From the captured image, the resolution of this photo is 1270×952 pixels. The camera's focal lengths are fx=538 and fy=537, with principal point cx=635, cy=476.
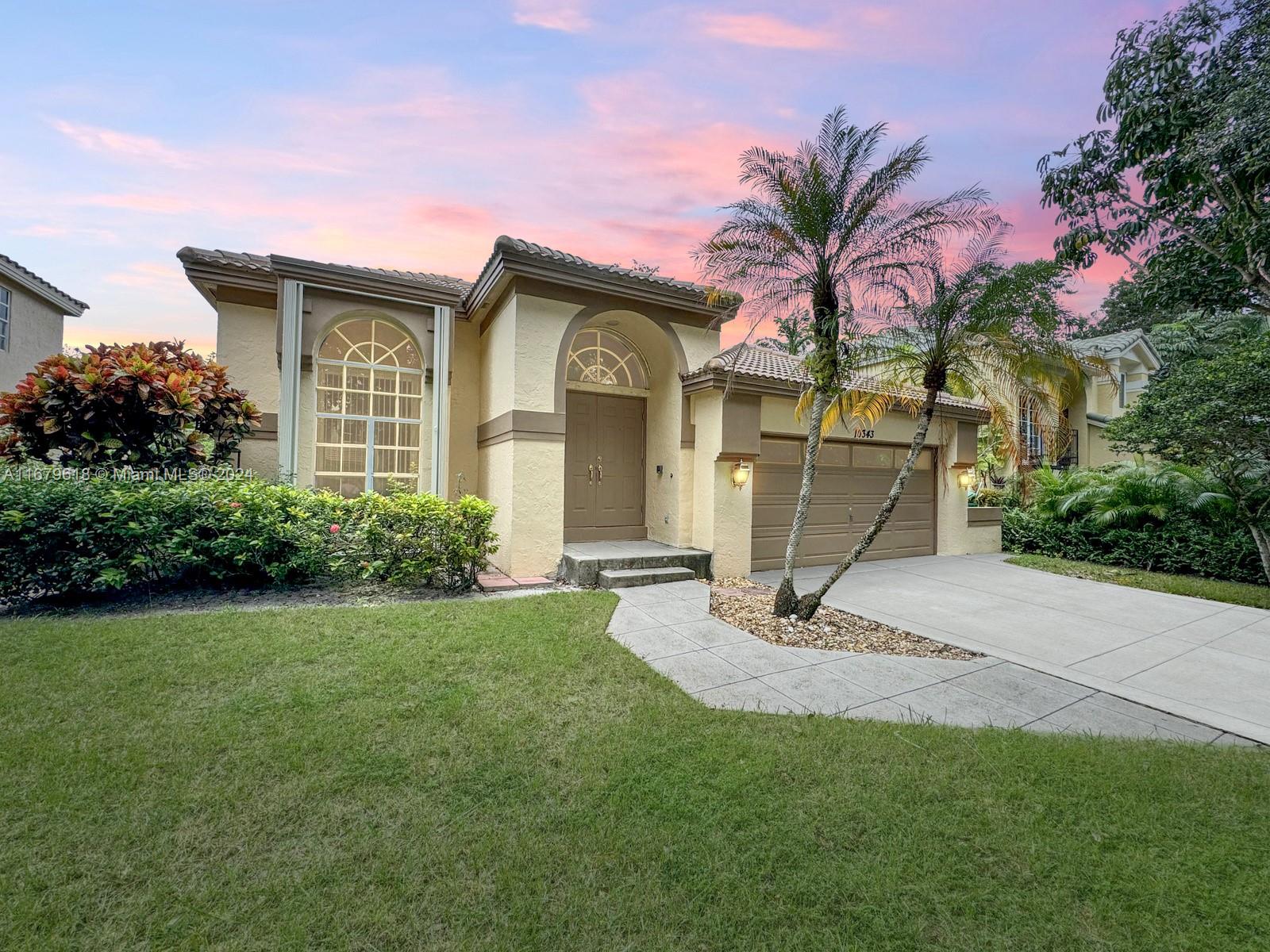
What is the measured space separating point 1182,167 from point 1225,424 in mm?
4029

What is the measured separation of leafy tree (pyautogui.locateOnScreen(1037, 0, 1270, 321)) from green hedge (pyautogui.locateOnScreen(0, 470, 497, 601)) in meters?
9.42

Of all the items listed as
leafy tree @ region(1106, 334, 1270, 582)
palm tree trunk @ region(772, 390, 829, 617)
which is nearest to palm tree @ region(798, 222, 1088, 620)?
palm tree trunk @ region(772, 390, 829, 617)

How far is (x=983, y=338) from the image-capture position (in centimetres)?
627

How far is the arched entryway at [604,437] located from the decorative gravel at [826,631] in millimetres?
2717

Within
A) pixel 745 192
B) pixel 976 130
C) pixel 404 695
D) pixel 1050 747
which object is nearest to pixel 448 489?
pixel 404 695

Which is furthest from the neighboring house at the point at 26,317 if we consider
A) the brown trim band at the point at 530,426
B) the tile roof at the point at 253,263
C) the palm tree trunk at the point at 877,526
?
the palm tree trunk at the point at 877,526

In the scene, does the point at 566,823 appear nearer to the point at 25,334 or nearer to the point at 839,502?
the point at 839,502

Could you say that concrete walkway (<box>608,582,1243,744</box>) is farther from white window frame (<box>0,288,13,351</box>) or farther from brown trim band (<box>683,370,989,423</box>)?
white window frame (<box>0,288,13,351</box>)

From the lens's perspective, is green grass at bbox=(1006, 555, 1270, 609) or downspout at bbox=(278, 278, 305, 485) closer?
downspout at bbox=(278, 278, 305, 485)

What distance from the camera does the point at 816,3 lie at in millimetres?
A: 6848

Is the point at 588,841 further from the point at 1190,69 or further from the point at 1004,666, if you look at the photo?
the point at 1190,69

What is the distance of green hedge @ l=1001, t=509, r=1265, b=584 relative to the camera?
9.77 metres

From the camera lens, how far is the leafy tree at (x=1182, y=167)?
6398 millimetres

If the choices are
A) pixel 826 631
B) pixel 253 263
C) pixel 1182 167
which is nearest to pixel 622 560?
pixel 826 631
